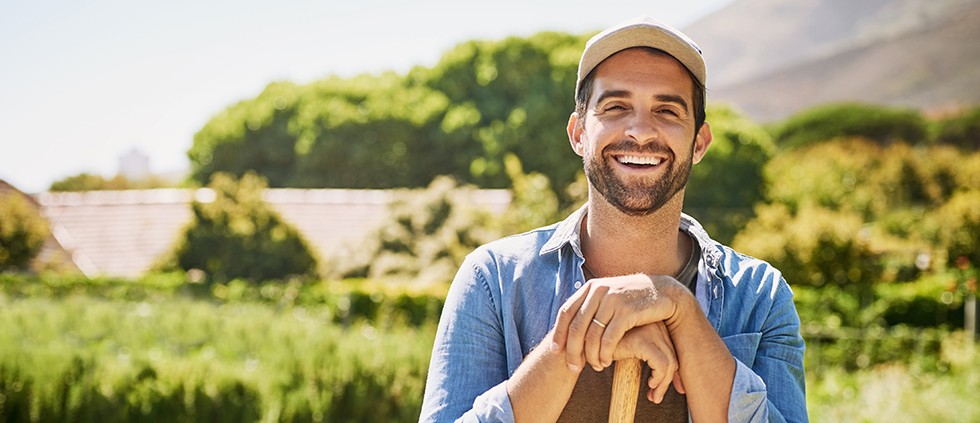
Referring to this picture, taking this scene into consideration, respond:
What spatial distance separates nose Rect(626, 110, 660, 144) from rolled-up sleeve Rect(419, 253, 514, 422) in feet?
1.20

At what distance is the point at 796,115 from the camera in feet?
153

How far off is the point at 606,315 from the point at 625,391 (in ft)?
0.56

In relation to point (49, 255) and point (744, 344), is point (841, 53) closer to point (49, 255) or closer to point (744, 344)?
point (49, 255)

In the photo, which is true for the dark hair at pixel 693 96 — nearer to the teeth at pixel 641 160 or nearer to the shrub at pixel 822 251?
the teeth at pixel 641 160

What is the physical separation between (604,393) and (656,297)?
249mm

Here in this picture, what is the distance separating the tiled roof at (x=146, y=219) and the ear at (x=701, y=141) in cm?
2031

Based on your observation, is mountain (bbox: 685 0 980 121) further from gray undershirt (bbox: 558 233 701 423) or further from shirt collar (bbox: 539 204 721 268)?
gray undershirt (bbox: 558 233 701 423)

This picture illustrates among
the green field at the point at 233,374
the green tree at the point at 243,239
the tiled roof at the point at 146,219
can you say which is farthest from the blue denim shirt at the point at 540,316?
the tiled roof at the point at 146,219

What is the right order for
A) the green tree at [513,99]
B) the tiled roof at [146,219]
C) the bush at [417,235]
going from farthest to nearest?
the green tree at [513,99]
the tiled roof at [146,219]
the bush at [417,235]

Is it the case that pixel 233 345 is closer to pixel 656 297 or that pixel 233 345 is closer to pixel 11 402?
pixel 11 402

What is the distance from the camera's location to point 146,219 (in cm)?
2372

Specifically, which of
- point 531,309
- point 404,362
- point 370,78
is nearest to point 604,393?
point 531,309

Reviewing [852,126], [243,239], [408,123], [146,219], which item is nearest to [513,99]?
[408,123]

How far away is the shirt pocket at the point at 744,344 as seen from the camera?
5.74 ft
